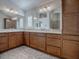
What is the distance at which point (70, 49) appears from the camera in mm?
2734

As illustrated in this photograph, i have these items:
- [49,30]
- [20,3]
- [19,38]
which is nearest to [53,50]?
[49,30]

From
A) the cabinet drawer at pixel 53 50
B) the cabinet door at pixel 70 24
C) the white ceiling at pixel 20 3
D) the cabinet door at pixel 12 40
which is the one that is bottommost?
the cabinet drawer at pixel 53 50

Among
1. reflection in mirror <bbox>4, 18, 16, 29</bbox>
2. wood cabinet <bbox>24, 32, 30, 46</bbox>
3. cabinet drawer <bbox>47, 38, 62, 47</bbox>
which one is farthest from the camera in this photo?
wood cabinet <bbox>24, 32, 30, 46</bbox>

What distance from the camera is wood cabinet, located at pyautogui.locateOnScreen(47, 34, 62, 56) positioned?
3.07 m

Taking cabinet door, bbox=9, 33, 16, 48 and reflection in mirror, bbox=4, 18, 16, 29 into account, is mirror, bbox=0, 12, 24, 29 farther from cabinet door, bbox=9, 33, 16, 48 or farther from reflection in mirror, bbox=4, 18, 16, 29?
cabinet door, bbox=9, 33, 16, 48

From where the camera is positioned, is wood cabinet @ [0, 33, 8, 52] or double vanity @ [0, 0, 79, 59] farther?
wood cabinet @ [0, 33, 8, 52]

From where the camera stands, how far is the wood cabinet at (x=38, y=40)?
373 centimetres

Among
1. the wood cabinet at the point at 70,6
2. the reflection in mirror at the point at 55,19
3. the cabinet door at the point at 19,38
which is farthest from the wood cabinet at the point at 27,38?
the wood cabinet at the point at 70,6

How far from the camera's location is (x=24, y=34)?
491 centimetres

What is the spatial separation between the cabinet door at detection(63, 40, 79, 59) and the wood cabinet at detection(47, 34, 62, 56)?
202 millimetres

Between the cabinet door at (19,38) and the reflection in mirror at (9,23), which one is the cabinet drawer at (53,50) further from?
the reflection in mirror at (9,23)

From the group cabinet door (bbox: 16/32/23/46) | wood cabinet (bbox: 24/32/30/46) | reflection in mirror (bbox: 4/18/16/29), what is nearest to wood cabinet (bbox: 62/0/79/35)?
wood cabinet (bbox: 24/32/30/46)

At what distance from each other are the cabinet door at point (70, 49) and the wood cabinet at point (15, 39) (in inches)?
92.8

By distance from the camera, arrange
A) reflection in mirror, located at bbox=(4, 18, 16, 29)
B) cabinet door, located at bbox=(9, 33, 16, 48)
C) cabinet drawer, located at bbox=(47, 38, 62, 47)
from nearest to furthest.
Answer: cabinet drawer, located at bbox=(47, 38, 62, 47)
cabinet door, located at bbox=(9, 33, 16, 48)
reflection in mirror, located at bbox=(4, 18, 16, 29)
